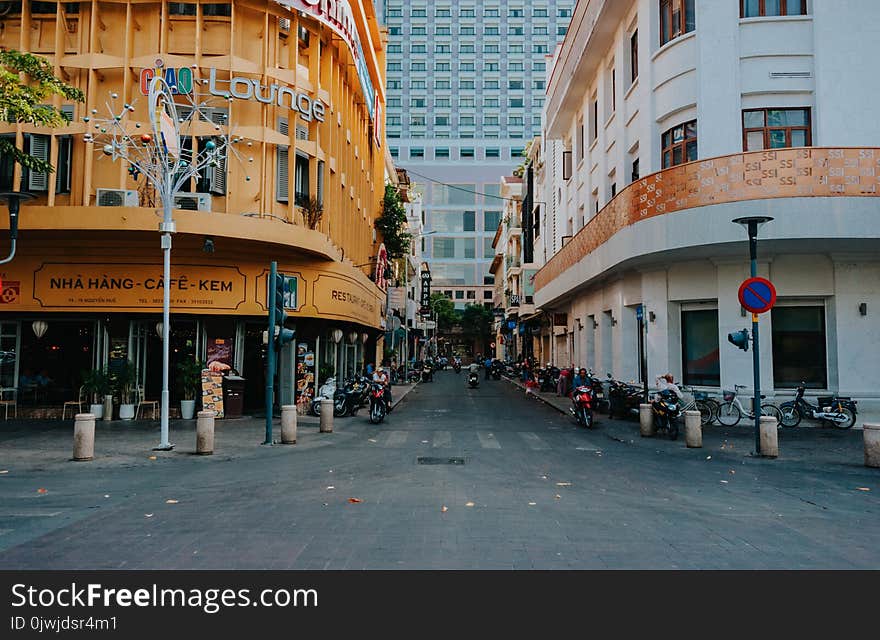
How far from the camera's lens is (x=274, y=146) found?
18859 millimetres

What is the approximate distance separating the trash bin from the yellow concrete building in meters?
0.93

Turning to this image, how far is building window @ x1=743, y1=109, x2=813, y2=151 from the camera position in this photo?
653 inches

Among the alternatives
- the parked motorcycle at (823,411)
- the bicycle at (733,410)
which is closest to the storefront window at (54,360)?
the bicycle at (733,410)

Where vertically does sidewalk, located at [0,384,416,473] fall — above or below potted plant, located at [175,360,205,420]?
below

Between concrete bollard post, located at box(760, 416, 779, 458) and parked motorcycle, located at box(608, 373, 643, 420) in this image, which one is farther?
parked motorcycle, located at box(608, 373, 643, 420)

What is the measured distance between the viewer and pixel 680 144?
17.9 m

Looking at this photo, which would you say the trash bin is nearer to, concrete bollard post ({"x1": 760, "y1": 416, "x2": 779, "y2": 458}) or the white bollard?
the white bollard

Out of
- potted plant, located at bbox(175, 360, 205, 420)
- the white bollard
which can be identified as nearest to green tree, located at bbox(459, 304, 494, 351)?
potted plant, located at bbox(175, 360, 205, 420)

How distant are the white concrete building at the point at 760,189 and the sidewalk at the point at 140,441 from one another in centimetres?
935

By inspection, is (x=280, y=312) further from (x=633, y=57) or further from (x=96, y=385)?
(x=633, y=57)
